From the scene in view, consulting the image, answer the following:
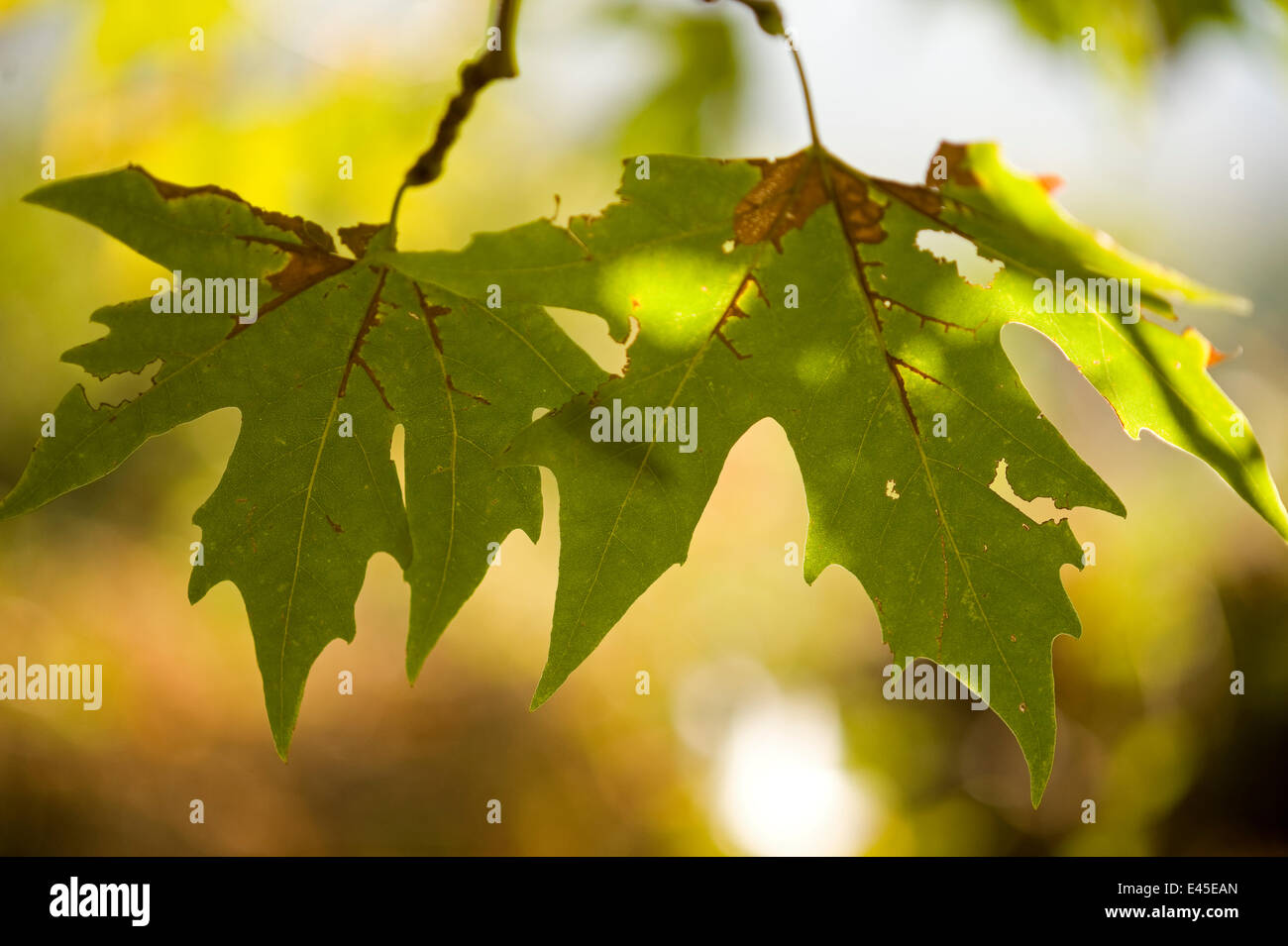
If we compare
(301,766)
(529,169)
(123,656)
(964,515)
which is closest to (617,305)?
(964,515)

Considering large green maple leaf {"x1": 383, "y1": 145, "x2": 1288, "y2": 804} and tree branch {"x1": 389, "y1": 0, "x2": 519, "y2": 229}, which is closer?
large green maple leaf {"x1": 383, "y1": 145, "x2": 1288, "y2": 804}

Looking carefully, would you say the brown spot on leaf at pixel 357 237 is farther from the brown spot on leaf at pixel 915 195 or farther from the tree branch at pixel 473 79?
the brown spot on leaf at pixel 915 195

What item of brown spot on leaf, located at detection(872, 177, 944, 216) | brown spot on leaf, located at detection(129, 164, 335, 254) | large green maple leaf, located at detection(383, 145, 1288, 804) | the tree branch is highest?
the tree branch

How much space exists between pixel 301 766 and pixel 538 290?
4.30 m

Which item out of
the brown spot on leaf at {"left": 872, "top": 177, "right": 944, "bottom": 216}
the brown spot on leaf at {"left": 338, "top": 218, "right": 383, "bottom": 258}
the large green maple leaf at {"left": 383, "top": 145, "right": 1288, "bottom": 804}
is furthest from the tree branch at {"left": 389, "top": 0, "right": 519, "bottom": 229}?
the brown spot on leaf at {"left": 872, "top": 177, "right": 944, "bottom": 216}

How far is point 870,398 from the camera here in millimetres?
858

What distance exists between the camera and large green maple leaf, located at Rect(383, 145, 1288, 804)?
79 centimetres

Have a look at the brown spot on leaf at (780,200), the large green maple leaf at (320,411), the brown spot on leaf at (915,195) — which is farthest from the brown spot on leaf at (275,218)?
the brown spot on leaf at (915,195)

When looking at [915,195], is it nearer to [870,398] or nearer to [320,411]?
[870,398]

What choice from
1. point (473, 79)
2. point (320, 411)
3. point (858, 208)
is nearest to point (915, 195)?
point (858, 208)

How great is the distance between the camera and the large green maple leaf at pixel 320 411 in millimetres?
834

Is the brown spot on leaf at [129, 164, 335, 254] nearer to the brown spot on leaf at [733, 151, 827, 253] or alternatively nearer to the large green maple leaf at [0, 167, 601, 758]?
the large green maple leaf at [0, 167, 601, 758]

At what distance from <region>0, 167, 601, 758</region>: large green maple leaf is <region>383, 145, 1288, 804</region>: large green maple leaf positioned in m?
0.11

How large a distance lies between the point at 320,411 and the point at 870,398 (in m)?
0.56
